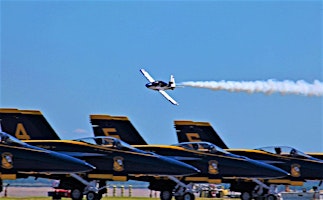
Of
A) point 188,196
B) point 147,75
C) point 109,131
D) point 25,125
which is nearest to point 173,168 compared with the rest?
point 188,196

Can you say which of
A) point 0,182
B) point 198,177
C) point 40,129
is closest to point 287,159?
point 198,177

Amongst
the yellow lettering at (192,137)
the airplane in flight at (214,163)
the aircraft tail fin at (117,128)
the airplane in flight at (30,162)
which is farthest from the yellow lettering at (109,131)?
the airplane in flight at (30,162)

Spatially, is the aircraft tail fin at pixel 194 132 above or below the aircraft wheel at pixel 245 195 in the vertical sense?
above

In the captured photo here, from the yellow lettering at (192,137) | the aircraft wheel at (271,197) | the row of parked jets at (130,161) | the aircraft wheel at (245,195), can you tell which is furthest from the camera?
the yellow lettering at (192,137)

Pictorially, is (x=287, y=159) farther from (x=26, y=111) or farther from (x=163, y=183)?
(x=26, y=111)

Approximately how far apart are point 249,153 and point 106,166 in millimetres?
7567

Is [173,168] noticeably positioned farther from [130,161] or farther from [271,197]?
[271,197]

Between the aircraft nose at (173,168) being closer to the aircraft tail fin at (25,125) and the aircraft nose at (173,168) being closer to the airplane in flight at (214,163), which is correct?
the airplane in flight at (214,163)

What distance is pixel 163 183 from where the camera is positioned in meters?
36.2

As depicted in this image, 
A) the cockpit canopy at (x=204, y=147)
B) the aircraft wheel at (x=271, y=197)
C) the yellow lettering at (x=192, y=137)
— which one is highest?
the yellow lettering at (x=192, y=137)

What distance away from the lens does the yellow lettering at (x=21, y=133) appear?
36031 mm

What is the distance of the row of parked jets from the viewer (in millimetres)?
32062

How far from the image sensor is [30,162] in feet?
104

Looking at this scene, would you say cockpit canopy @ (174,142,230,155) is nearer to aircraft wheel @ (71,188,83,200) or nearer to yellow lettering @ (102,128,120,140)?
yellow lettering @ (102,128,120,140)
